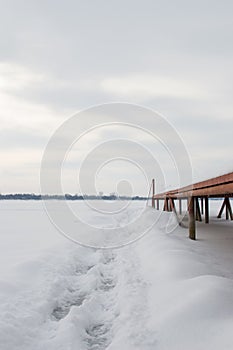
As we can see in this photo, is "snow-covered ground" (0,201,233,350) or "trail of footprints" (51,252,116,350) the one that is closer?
"snow-covered ground" (0,201,233,350)

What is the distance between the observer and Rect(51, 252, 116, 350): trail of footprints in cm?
272

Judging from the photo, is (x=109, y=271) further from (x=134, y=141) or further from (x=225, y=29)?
(x=134, y=141)

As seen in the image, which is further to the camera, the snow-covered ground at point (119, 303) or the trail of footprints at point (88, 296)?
the trail of footprints at point (88, 296)

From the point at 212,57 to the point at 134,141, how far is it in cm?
425

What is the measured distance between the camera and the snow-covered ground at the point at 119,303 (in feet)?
8.41

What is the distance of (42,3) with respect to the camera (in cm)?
771

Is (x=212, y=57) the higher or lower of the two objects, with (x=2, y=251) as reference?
higher

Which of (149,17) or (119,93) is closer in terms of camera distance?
(149,17)

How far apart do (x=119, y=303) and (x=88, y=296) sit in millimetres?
516

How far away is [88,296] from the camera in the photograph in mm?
3895

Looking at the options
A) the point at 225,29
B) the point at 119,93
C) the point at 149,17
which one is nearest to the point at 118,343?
the point at 149,17

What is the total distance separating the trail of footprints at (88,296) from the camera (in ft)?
8.93

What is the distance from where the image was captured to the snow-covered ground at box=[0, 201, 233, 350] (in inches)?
101

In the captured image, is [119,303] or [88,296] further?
[88,296]
